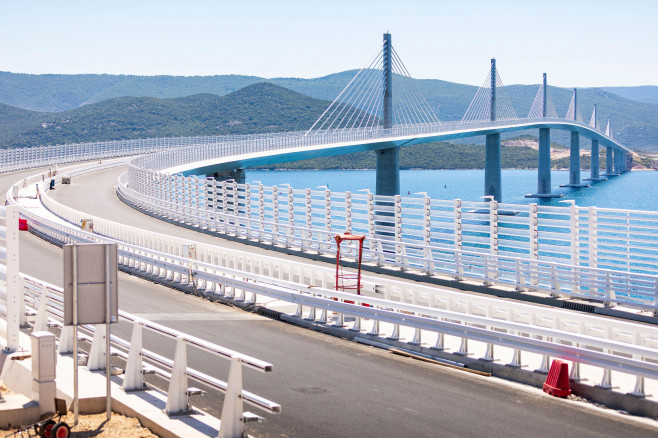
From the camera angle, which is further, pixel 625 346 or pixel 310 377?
pixel 310 377

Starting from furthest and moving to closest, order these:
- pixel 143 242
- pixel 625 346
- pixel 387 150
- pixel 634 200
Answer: pixel 634 200, pixel 387 150, pixel 143 242, pixel 625 346

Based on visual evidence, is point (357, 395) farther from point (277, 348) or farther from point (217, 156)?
point (217, 156)

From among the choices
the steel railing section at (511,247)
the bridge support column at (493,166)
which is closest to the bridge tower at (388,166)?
the bridge support column at (493,166)

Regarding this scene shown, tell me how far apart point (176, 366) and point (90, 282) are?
1.37m

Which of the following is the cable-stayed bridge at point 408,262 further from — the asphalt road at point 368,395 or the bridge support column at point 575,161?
the bridge support column at point 575,161

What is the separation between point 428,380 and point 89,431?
469 cm

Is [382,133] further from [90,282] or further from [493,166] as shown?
[90,282]

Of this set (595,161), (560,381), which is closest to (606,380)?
(560,381)

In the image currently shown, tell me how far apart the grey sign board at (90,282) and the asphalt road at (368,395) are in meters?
1.89

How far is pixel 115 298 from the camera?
10.7m

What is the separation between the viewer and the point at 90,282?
1050 centimetres

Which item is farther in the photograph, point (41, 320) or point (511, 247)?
point (511, 247)

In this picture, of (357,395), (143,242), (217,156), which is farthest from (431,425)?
(217,156)

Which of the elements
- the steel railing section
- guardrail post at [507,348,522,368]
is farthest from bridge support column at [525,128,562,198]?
guardrail post at [507,348,522,368]
